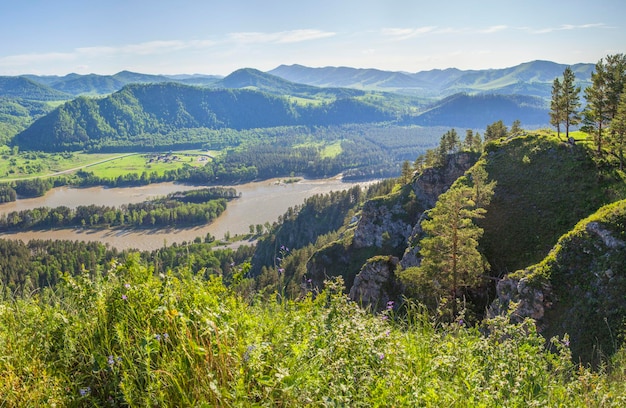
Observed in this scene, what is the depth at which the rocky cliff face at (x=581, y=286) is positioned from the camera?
20.1 meters

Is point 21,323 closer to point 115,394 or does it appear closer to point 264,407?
point 115,394

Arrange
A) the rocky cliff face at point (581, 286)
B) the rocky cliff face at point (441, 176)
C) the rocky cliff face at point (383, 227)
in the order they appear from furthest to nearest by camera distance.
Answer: the rocky cliff face at point (383, 227)
the rocky cliff face at point (441, 176)
the rocky cliff face at point (581, 286)

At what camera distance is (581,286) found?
72.5 feet

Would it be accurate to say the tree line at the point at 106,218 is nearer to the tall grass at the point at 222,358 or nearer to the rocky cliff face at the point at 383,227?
the rocky cliff face at the point at 383,227

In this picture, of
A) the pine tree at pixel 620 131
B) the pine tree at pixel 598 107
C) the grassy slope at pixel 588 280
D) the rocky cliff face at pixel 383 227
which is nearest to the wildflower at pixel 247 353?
the grassy slope at pixel 588 280

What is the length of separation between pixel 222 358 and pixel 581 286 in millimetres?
24155

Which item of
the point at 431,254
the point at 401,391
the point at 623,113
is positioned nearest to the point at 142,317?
the point at 401,391

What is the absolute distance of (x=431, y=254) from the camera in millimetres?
25547

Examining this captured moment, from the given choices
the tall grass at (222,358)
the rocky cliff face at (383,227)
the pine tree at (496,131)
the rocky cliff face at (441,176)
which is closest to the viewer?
the tall grass at (222,358)

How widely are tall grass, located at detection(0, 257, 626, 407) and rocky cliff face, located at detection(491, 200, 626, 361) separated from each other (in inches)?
664

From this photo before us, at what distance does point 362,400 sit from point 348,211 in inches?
5174

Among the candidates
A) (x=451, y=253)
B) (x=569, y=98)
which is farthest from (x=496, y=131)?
(x=451, y=253)

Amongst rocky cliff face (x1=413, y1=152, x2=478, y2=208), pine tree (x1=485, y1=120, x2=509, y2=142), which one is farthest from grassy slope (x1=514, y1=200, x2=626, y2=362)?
pine tree (x1=485, y1=120, x2=509, y2=142)

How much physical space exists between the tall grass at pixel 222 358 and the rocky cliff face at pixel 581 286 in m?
16.9
